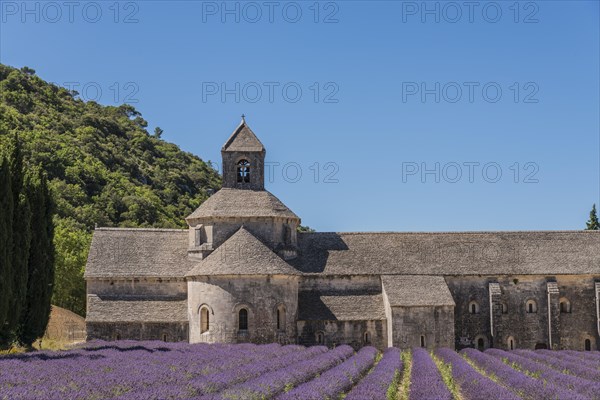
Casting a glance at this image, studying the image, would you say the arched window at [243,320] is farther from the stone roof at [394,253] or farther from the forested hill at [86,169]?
the forested hill at [86,169]

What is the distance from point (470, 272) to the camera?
179 ft

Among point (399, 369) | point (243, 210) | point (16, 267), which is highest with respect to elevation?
point (243, 210)

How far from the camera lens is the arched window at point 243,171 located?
190ft

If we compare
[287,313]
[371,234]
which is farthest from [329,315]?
[371,234]

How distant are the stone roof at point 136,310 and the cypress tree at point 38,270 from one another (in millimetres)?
9065

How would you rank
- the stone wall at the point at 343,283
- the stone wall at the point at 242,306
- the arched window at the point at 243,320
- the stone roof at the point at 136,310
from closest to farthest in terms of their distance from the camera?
the stone wall at the point at 242,306, the arched window at the point at 243,320, the stone roof at the point at 136,310, the stone wall at the point at 343,283

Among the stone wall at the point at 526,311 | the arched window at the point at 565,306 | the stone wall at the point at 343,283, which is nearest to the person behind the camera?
the stone wall at the point at 526,311

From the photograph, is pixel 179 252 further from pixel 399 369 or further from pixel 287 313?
pixel 399 369

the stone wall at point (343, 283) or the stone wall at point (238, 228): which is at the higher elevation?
the stone wall at point (238, 228)

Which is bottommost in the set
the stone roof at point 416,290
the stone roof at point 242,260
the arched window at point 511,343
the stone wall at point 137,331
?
the arched window at point 511,343

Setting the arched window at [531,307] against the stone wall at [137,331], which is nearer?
the stone wall at [137,331]

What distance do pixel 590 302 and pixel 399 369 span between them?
24.9 meters

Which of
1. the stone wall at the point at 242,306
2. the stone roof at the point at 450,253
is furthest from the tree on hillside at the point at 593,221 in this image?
the stone wall at the point at 242,306

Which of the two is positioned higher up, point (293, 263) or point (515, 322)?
point (293, 263)
